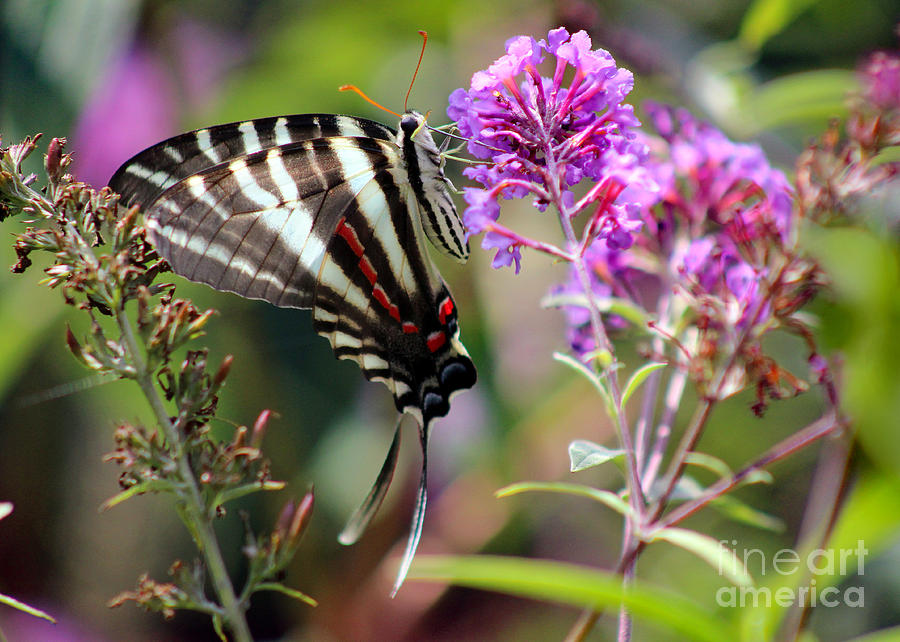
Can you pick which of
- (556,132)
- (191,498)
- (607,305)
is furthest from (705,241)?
(191,498)

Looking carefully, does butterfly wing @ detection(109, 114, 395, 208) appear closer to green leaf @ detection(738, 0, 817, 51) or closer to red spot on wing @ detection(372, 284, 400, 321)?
red spot on wing @ detection(372, 284, 400, 321)

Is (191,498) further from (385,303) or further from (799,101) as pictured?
A: (799,101)

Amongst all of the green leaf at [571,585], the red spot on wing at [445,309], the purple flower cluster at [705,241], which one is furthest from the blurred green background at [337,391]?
the green leaf at [571,585]

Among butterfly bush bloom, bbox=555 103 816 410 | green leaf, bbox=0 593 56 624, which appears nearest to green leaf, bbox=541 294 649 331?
butterfly bush bloom, bbox=555 103 816 410

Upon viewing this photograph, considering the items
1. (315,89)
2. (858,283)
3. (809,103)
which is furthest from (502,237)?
(315,89)

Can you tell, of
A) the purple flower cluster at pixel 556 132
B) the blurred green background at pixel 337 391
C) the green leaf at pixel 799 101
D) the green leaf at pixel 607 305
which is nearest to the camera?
the purple flower cluster at pixel 556 132

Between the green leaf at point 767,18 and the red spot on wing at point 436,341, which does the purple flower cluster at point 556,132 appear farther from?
the green leaf at point 767,18
